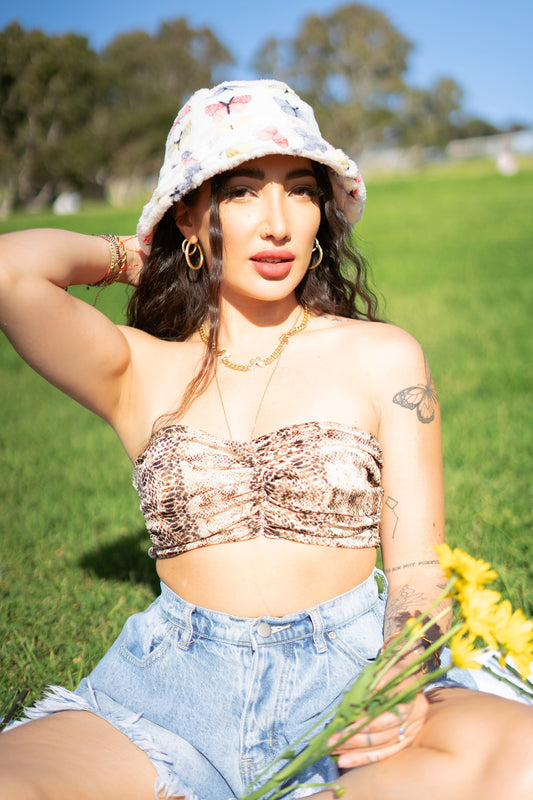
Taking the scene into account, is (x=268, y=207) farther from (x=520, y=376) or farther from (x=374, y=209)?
(x=374, y=209)

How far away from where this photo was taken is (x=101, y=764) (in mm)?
1924

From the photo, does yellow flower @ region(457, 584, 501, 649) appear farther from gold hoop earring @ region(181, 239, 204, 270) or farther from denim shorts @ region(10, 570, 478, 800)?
gold hoop earring @ region(181, 239, 204, 270)

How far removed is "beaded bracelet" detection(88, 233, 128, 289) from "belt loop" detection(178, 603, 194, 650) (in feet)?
3.54

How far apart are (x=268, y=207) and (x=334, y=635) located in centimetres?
125

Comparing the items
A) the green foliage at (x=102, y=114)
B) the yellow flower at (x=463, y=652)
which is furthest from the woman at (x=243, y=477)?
the green foliage at (x=102, y=114)

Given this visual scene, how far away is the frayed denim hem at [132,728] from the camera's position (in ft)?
6.46

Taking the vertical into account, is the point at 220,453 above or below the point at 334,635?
above

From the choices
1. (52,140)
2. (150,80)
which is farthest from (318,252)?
(150,80)

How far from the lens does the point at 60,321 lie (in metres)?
2.18

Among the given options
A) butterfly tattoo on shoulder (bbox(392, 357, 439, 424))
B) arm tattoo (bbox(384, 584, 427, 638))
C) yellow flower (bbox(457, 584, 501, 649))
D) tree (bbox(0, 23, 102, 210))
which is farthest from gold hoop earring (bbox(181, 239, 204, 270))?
tree (bbox(0, 23, 102, 210))

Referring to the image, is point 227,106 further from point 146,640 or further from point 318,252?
point 146,640

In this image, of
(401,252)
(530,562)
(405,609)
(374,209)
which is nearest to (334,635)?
(405,609)

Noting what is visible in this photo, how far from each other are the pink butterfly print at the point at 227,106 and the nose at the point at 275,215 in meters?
0.25

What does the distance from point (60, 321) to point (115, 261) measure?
489 millimetres
